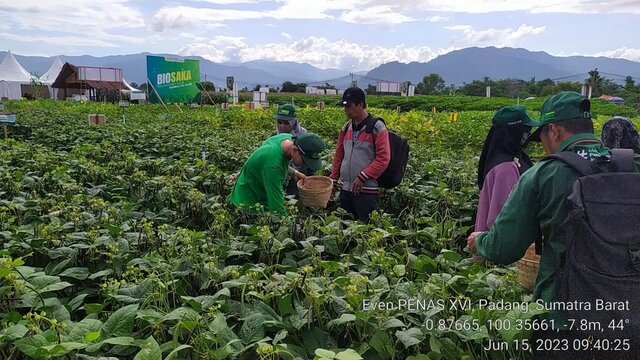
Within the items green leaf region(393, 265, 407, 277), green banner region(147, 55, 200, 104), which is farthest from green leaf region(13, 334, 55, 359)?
green banner region(147, 55, 200, 104)

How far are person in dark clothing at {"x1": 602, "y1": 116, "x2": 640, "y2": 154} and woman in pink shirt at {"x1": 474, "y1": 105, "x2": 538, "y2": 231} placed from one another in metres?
0.41

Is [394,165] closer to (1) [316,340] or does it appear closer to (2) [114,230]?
(2) [114,230]

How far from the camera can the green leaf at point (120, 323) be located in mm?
1993

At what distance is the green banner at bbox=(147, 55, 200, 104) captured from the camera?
89.2 ft

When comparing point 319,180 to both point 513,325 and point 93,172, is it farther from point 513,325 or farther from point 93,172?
point 513,325

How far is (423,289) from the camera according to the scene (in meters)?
2.37

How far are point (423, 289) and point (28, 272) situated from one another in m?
1.78

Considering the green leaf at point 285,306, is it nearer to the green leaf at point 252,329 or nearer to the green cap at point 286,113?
the green leaf at point 252,329

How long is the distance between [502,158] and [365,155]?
5.27ft

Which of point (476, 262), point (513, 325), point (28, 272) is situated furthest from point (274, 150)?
point (513, 325)

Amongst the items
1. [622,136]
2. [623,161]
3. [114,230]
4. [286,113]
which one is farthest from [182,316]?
[286,113]

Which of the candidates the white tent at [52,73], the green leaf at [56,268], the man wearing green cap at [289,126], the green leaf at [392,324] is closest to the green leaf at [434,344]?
the green leaf at [392,324]

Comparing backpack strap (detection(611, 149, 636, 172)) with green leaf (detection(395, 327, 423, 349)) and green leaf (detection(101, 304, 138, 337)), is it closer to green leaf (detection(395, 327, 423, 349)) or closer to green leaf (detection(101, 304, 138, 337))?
green leaf (detection(395, 327, 423, 349))

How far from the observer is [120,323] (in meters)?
2.02
